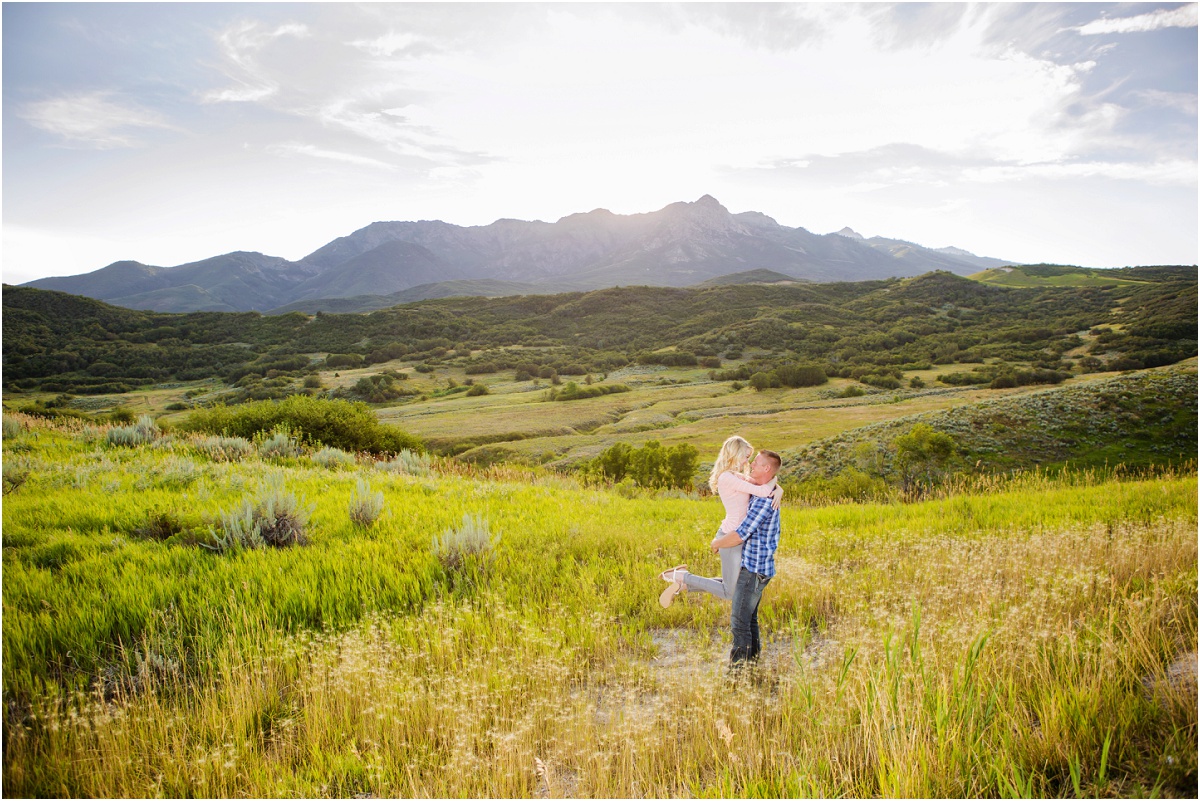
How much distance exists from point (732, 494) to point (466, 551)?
134 inches

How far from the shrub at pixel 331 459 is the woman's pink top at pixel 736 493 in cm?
1060

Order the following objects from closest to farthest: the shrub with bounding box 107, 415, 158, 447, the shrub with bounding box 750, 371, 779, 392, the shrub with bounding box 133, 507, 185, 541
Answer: the shrub with bounding box 133, 507, 185, 541, the shrub with bounding box 107, 415, 158, 447, the shrub with bounding box 750, 371, 779, 392

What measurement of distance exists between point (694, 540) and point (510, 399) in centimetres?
A: 5896

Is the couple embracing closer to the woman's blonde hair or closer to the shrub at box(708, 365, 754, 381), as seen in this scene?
the woman's blonde hair

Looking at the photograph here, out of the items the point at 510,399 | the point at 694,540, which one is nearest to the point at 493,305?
the point at 510,399

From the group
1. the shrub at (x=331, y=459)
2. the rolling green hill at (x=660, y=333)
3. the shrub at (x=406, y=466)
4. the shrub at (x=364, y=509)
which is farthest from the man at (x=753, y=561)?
the rolling green hill at (x=660, y=333)

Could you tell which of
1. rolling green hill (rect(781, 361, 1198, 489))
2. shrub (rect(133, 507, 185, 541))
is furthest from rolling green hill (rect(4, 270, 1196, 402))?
shrub (rect(133, 507, 185, 541))

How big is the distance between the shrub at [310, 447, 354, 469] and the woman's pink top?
34.8ft

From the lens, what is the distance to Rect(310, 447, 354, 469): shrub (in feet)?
42.4

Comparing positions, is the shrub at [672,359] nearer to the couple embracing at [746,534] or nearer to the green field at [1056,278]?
the couple embracing at [746,534]

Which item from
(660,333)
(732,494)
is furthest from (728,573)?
(660,333)

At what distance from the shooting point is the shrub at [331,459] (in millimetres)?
12914

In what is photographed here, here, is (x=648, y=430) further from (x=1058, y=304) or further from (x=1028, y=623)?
(x=1058, y=304)

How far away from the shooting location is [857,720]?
143 inches
